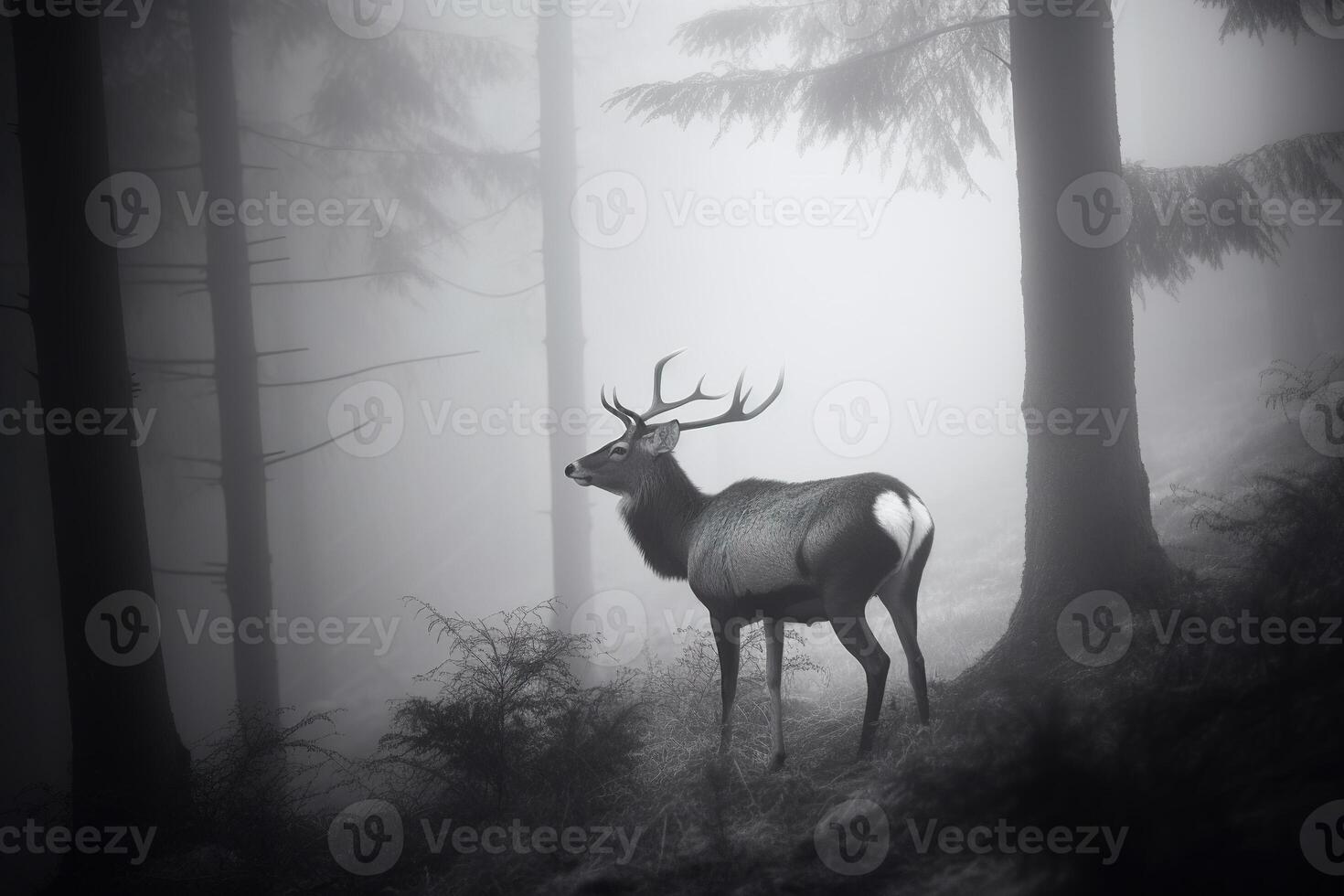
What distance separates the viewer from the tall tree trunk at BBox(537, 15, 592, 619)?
1116cm

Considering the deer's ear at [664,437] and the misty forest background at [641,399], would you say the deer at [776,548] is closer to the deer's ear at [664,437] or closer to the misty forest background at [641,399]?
the deer's ear at [664,437]

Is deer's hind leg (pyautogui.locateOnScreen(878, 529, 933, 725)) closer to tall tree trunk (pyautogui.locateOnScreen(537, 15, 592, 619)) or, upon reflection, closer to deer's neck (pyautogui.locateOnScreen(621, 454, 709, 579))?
deer's neck (pyautogui.locateOnScreen(621, 454, 709, 579))

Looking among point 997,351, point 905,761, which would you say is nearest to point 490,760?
point 905,761

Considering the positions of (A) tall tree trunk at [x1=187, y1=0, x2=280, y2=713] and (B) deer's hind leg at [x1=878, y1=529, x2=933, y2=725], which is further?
(A) tall tree trunk at [x1=187, y1=0, x2=280, y2=713]

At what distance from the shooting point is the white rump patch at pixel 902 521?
461cm

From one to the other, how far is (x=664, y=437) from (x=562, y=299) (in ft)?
21.0

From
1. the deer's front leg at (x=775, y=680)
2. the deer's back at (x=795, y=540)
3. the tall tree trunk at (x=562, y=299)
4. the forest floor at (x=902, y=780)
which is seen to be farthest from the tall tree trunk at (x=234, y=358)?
the deer's front leg at (x=775, y=680)

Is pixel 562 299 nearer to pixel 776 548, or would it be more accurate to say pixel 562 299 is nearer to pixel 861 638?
pixel 776 548

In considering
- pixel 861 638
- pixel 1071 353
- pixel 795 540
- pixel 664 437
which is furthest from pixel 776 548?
pixel 1071 353

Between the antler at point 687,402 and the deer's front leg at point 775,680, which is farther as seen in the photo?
the antler at point 687,402

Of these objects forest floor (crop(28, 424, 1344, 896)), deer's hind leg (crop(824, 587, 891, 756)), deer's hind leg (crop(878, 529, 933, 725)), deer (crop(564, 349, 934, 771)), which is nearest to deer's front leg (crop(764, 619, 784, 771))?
deer (crop(564, 349, 934, 771))

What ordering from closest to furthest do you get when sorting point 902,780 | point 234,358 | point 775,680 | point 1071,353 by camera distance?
point 902,780, point 775,680, point 1071,353, point 234,358

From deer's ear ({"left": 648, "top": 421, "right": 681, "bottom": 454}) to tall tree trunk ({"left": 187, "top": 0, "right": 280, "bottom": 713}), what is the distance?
22.2 ft

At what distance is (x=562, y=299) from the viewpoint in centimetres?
1149
